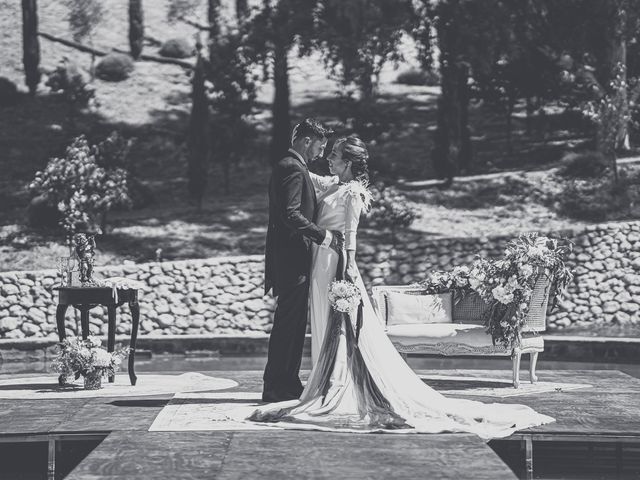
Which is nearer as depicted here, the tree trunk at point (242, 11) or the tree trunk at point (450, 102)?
the tree trunk at point (450, 102)

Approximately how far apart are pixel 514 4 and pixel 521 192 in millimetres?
4806

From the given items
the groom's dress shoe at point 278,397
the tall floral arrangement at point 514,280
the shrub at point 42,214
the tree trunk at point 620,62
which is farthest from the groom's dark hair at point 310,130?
the tree trunk at point 620,62

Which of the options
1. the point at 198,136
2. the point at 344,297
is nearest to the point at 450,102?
the point at 198,136

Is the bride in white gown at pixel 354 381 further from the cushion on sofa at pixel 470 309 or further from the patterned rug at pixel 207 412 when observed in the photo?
the cushion on sofa at pixel 470 309

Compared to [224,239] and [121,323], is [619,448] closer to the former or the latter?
[121,323]

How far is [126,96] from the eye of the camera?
3744 cm

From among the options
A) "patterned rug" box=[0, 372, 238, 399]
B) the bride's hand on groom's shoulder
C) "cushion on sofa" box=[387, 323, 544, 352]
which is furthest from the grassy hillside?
the bride's hand on groom's shoulder

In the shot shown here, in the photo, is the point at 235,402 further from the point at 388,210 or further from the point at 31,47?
the point at 31,47

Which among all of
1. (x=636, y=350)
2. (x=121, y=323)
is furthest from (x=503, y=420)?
(x=121, y=323)

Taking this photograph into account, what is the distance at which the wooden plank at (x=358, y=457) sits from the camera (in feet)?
19.7

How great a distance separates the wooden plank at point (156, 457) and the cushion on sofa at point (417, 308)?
456cm

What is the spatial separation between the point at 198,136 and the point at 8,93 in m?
12.3

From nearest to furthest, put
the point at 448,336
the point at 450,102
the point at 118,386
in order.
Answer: the point at 118,386, the point at 448,336, the point at 450,102

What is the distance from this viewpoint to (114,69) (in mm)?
39031
